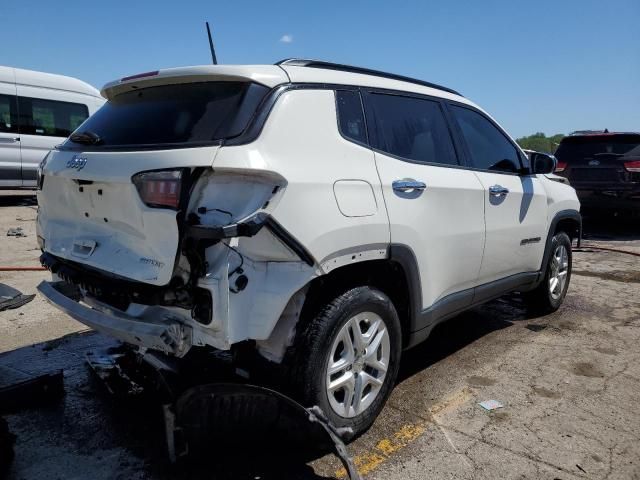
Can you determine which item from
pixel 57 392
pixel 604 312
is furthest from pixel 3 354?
pixel 604 312

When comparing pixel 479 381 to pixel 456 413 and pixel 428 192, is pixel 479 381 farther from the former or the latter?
pixel 428 192

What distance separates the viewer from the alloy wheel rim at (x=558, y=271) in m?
5.21

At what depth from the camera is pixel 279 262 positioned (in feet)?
7.98

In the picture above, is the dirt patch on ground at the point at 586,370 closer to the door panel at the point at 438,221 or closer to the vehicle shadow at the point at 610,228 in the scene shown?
the door panel at the point at 438,221

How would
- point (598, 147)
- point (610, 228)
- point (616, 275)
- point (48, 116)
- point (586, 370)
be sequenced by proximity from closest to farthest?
point (586, 370), point (616, 275), point (598, 147), point (48, 116), point (610, 228)

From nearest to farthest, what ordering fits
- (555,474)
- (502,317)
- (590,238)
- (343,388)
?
(555,474), (343,388), (502,317), (590,238)

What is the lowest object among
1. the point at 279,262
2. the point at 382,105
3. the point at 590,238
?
the point at 590,238

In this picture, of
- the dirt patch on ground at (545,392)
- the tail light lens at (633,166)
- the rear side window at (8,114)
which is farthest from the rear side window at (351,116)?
the rear side window at (8,114)

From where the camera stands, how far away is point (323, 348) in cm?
260

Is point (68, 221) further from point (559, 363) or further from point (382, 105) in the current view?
point (559, 363)

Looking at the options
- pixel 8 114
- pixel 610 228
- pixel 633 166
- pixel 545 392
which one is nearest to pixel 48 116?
pixel 8 114

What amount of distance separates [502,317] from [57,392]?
3.97 meters

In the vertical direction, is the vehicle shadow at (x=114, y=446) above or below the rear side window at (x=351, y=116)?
below

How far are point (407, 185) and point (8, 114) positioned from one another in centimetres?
1069
